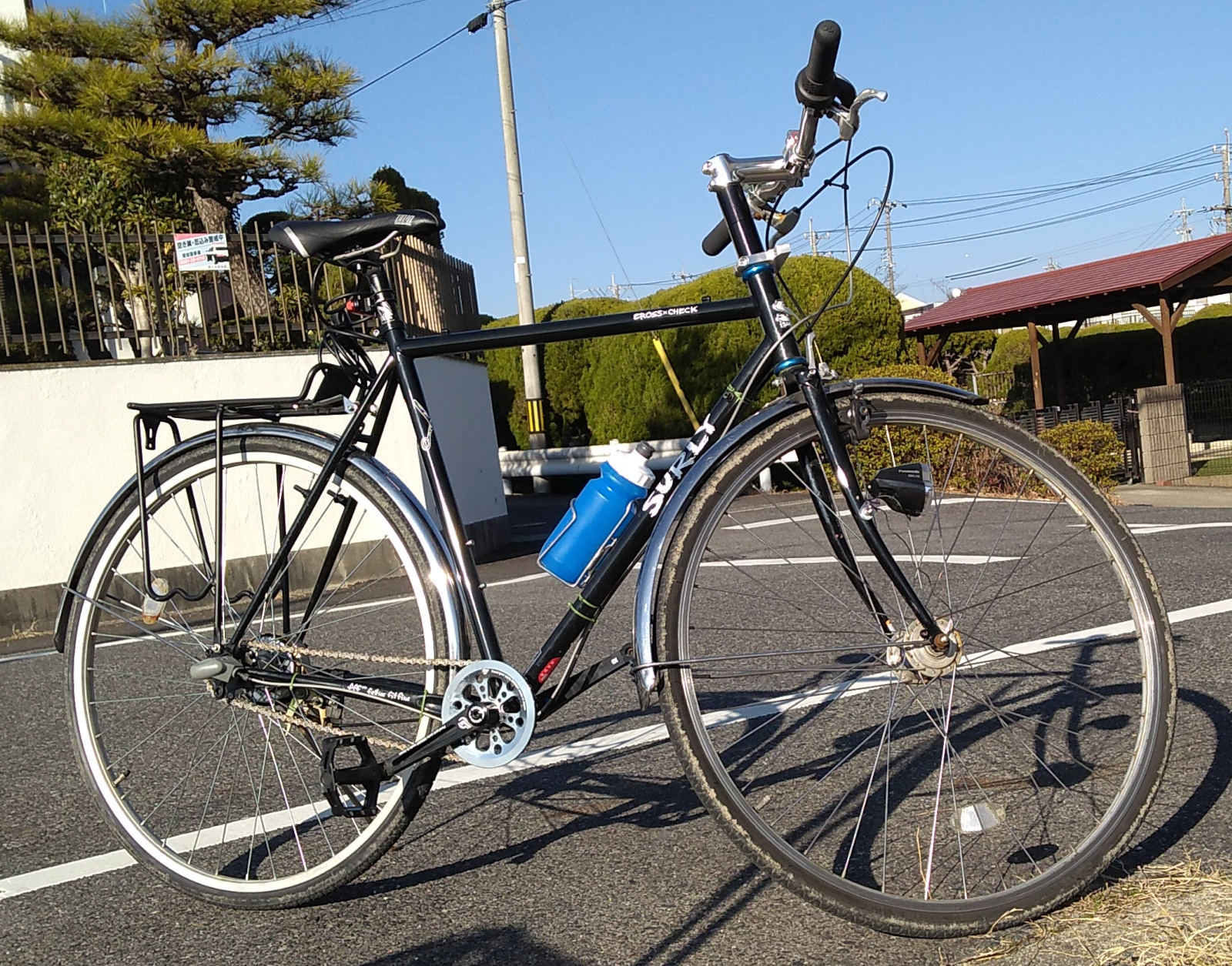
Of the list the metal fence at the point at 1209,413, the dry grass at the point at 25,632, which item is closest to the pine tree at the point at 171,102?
the dry grass at the point at 25,632

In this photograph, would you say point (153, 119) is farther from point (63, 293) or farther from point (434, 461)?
point (434, 461)

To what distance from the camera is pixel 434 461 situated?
258cm

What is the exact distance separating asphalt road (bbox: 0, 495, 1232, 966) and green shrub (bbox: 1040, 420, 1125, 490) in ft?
35.2

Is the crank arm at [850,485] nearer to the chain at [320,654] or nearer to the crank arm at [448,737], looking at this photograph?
the crank arm at [448,737]

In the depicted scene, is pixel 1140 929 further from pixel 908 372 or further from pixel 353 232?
pixel 908 372

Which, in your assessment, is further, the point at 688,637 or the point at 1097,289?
the point at 1097,289

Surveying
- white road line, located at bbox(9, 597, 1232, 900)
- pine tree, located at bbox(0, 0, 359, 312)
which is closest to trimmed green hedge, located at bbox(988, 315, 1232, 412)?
pine tree, located at bbox(0, 0, 359, 312)

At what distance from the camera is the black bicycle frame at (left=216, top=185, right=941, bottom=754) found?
2.20 meters

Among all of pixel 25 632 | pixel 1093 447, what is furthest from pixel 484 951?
pixel 1093 447

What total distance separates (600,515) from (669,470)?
0.59 feet

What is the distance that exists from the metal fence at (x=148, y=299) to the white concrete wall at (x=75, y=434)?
264 mm

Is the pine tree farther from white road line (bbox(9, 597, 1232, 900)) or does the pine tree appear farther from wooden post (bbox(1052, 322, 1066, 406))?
wooden post (bbox(1052, 322, 1066, 406))

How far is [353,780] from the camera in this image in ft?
7.74

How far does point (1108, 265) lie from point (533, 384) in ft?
36.7
